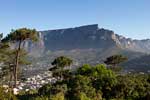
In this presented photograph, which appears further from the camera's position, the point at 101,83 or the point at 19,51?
Result: the point at 19,51

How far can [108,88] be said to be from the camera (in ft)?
117

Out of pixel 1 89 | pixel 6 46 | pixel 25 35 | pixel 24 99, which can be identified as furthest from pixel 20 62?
pixel 1 89

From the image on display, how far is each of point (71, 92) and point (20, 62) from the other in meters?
25.0

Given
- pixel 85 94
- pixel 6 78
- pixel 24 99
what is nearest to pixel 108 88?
pixel 85 94

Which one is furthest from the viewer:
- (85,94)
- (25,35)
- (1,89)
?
(25,35)

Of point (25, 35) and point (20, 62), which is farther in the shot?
point (20, 62)

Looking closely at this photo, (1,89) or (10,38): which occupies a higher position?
(10,38)

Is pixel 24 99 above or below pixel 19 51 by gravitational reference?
below

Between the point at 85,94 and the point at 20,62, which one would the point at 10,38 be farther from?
the point at 85,94

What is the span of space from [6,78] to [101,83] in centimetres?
3569

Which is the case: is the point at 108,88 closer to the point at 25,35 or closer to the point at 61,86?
the point at 61,86

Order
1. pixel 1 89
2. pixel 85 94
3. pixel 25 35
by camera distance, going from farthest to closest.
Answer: pixel 25 35, pixel 85 94, pixel 1 89

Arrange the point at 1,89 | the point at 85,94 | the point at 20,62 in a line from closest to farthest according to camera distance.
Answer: the point at 1,89 < the point at 85,94 < the point at 20,62

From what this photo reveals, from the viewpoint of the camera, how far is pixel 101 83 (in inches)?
1421
